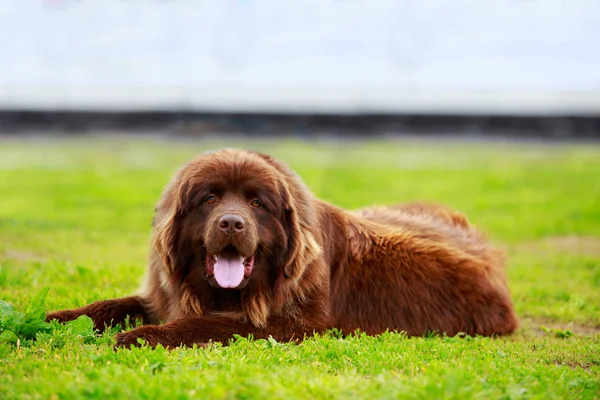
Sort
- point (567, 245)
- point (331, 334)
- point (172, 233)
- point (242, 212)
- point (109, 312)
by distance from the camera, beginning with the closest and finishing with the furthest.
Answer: point (242, 212), point (172, 233), point (331, 334), point (109, 312), point (567, 245)

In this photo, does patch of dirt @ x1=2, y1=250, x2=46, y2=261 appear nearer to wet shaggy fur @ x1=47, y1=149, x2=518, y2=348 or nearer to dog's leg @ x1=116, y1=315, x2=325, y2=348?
wet shaggy fur @ x1=47, y1=149, x2=518, y2=348

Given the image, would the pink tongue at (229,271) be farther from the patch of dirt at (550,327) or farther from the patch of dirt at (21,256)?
the patch of dirt at (21,256)

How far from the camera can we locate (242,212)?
17.8 ft

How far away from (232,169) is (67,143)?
19.3m

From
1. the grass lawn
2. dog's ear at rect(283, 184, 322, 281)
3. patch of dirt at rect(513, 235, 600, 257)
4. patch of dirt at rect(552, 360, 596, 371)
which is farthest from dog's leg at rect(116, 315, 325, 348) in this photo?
patch of dirt at rect(513, 235, 600, 257)

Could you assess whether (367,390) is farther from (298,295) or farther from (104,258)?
(104,258)

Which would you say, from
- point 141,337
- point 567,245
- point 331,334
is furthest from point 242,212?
point 567,245

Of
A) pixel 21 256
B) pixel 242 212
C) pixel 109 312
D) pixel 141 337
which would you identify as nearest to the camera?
pixel 141 337

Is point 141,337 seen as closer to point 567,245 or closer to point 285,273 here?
point 285,273

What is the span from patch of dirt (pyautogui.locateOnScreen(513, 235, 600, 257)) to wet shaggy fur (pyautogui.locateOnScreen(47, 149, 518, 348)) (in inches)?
182

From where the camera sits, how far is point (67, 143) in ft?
77.5

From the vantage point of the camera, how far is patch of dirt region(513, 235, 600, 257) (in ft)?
36.3

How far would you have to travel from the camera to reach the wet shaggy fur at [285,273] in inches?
221

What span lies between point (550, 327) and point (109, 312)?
4141 mm
